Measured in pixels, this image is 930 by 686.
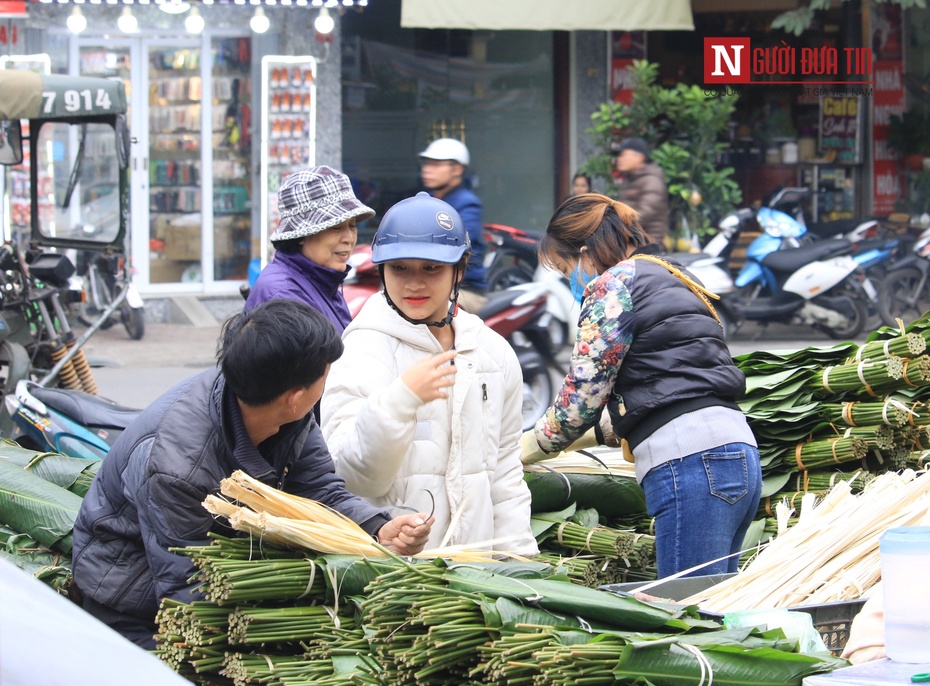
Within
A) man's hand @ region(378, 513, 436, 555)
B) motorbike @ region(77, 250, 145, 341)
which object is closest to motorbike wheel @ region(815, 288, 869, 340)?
motorbike @ region(77, 250, 145, 341)

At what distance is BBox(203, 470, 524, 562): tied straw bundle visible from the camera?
7.73 feet

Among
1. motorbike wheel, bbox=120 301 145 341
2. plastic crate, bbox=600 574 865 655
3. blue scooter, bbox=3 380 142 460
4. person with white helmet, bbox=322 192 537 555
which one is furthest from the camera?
motorbike wheel, bbox=120 301 145 341

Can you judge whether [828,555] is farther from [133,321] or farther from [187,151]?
[187,151]

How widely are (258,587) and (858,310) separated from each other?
9.58m

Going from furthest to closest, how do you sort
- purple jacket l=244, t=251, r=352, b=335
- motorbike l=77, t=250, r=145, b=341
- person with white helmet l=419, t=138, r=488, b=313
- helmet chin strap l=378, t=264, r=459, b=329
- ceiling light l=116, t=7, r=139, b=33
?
ceiling light l=116, t=7, r=139, b=33
motorbike l=77, t=250, r=145, b=341
person with white helmet l=419, t=138, r=488, b=313
purple jacket l=244, t=251, r=352, b=335
helmet chin strap l=378, t=264, r=459, b=329

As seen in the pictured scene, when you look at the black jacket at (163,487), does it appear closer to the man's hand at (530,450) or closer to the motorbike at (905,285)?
the man's hand at (530,450)

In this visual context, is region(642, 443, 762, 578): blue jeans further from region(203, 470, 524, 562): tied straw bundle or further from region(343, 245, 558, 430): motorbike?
region(343, 245, 558, 430): motorbike

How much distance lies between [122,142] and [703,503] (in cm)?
→ 569

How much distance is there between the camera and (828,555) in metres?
2.88

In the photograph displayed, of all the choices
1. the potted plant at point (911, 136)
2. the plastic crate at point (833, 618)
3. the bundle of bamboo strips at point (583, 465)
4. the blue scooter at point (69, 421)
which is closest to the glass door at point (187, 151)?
the potted plant at point (911, 136)

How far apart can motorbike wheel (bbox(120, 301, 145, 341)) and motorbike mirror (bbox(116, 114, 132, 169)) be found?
388 centimetres

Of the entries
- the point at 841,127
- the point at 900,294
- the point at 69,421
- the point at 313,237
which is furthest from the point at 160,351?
the point at 313,237

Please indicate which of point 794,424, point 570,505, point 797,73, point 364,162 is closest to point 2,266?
point 570,505

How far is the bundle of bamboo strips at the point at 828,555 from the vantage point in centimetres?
A: 275
